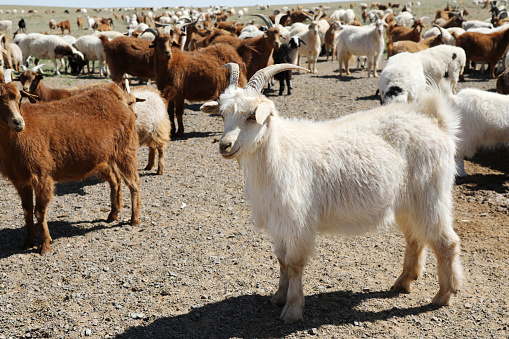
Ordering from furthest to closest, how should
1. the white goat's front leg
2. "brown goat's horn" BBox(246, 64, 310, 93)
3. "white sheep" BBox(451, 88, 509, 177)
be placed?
the white goat's front leg
"white sheep" BBox(451, 88, 509, 177)
"brown goat's horn" BBox(246, 64, 310, 93)

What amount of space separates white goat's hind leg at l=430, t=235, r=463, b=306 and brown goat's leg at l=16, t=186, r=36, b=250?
454cm

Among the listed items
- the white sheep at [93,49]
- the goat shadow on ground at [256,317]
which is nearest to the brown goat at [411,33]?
the white sheep at [93,49]

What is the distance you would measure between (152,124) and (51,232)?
8.57 feet

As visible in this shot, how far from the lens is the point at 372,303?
14.4ft

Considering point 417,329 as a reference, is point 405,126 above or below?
above

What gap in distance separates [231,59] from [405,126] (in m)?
7.97

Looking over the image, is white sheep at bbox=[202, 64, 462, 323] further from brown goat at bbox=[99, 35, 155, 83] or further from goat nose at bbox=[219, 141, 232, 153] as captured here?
brown goat at bbox=[99, 35, 155, 83]

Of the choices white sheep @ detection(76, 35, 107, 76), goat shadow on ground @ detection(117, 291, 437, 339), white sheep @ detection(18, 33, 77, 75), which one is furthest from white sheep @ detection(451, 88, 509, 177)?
white sheep @ detection(18, 33, 77, 75)

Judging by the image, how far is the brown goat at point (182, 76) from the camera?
1035 cm

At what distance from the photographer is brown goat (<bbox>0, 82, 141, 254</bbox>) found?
5.18m

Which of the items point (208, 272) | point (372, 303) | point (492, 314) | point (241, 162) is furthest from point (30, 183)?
point (492, 314)

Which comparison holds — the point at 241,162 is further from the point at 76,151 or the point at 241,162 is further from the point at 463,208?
the point at 463,208

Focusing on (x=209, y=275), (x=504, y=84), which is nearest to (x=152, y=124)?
(x=209, y=275)

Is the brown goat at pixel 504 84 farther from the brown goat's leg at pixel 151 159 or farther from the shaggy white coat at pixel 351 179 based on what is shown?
the brown goat's leg at pixel 151 159
